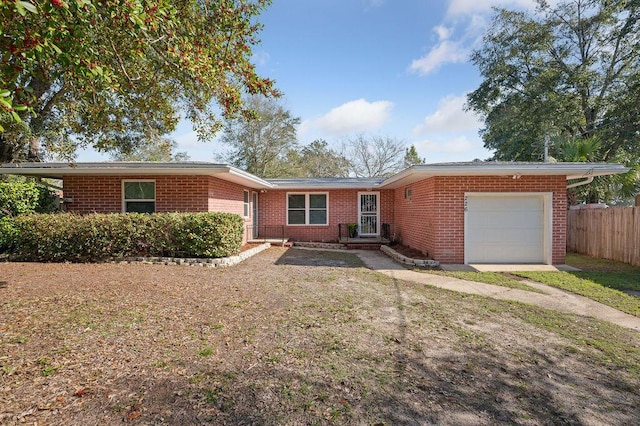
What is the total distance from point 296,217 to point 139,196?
6424 mm

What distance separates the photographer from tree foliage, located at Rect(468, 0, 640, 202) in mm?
14867

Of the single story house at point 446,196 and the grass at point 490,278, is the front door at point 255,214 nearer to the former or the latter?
the single story house at point 446,196

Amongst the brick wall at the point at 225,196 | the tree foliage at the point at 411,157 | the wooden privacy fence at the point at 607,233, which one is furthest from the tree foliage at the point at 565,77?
the tree foliage at the point at 411,157

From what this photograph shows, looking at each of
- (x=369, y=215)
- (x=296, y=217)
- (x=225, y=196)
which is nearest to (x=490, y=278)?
(x=369, y=215)

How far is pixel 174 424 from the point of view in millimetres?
2236

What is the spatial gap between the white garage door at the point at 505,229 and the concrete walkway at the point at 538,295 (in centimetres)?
222

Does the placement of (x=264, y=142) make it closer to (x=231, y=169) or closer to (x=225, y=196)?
(x=225, y=196)

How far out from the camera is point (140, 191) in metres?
10.1

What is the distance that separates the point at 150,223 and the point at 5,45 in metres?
5.29

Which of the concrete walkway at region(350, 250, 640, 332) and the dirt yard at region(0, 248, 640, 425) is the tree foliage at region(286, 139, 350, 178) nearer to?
the concrete walkway at region(350, 250, 640, 332)

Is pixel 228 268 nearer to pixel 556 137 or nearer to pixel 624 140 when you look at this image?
pixel 556 137

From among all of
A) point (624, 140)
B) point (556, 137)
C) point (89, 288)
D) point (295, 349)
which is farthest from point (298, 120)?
point (295, 349)

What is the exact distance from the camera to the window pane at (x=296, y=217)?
14.6m

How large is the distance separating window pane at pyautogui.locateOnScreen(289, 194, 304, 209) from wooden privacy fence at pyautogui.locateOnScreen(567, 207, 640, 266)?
10.2 metres
